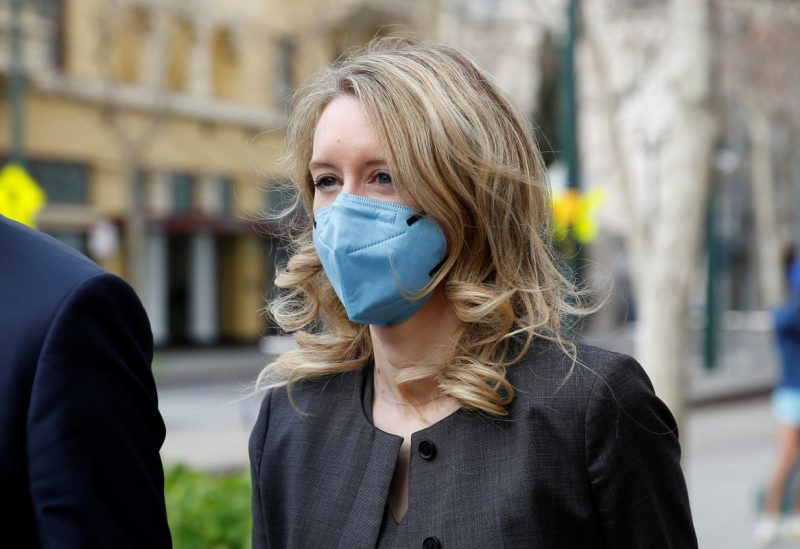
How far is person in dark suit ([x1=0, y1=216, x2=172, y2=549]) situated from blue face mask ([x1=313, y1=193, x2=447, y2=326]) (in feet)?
1.68

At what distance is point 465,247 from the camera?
215 centimetres

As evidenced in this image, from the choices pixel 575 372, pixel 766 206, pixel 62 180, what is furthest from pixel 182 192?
pixel 575 372

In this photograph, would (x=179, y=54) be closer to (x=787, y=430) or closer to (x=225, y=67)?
(x=225, y=67)

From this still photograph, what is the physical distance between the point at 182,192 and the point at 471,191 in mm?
26365

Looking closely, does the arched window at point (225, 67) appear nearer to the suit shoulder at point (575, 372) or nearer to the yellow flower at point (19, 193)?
the yellow flower at point (19, 193)

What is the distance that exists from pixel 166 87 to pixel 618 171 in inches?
821

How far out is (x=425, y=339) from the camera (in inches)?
85.2

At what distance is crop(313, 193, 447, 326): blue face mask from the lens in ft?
6.82

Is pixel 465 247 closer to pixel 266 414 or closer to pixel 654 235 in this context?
pixel 266 414

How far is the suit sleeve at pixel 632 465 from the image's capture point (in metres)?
1.97

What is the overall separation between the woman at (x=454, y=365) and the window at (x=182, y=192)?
2585cm

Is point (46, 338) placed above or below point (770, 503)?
above

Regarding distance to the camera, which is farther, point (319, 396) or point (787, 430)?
point (787, 430)

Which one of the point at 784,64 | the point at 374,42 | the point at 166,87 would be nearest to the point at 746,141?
the point at 784,64
